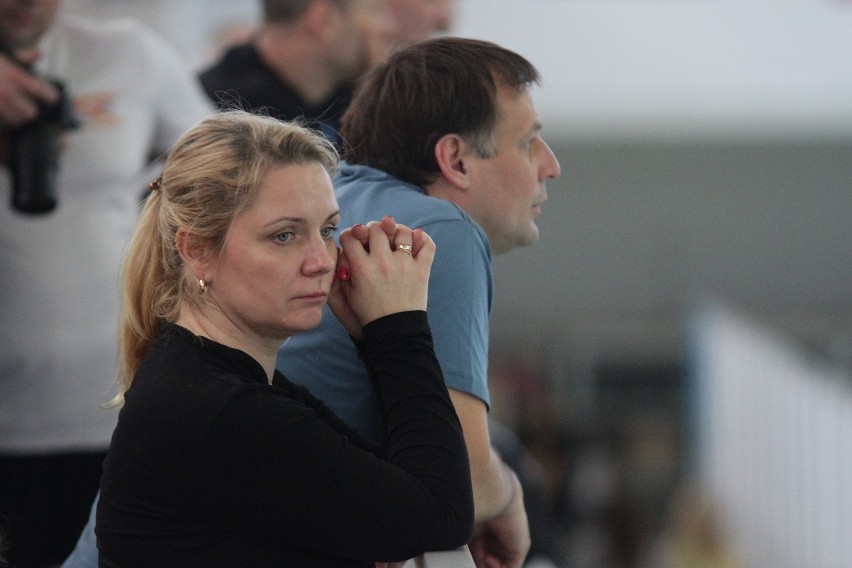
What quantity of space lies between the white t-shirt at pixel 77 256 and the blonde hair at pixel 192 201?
787mm

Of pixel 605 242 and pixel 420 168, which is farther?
pixel 605 242

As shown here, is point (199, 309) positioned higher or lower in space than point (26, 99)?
Answer: higher

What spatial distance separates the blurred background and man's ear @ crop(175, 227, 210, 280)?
9.98ft

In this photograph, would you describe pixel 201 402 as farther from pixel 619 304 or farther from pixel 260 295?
pixel 619 304

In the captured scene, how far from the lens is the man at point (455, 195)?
4.41 feet

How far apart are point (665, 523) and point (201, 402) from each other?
6.83 metres

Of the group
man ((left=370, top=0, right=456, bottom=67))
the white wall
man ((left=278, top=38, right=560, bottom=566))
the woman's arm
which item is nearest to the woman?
A: the woman's arm

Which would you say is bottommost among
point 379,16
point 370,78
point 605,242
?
point 605,242

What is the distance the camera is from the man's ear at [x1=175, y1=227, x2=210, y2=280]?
1158mm

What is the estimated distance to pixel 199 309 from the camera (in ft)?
3.86

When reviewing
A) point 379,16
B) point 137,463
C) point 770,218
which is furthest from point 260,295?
point 770,218

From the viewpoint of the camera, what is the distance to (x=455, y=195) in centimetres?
147

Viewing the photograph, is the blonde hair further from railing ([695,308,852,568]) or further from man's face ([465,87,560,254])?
railing ([695,308,852,568])

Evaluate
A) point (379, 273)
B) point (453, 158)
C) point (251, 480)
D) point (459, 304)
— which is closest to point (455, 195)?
point (453, 158)
